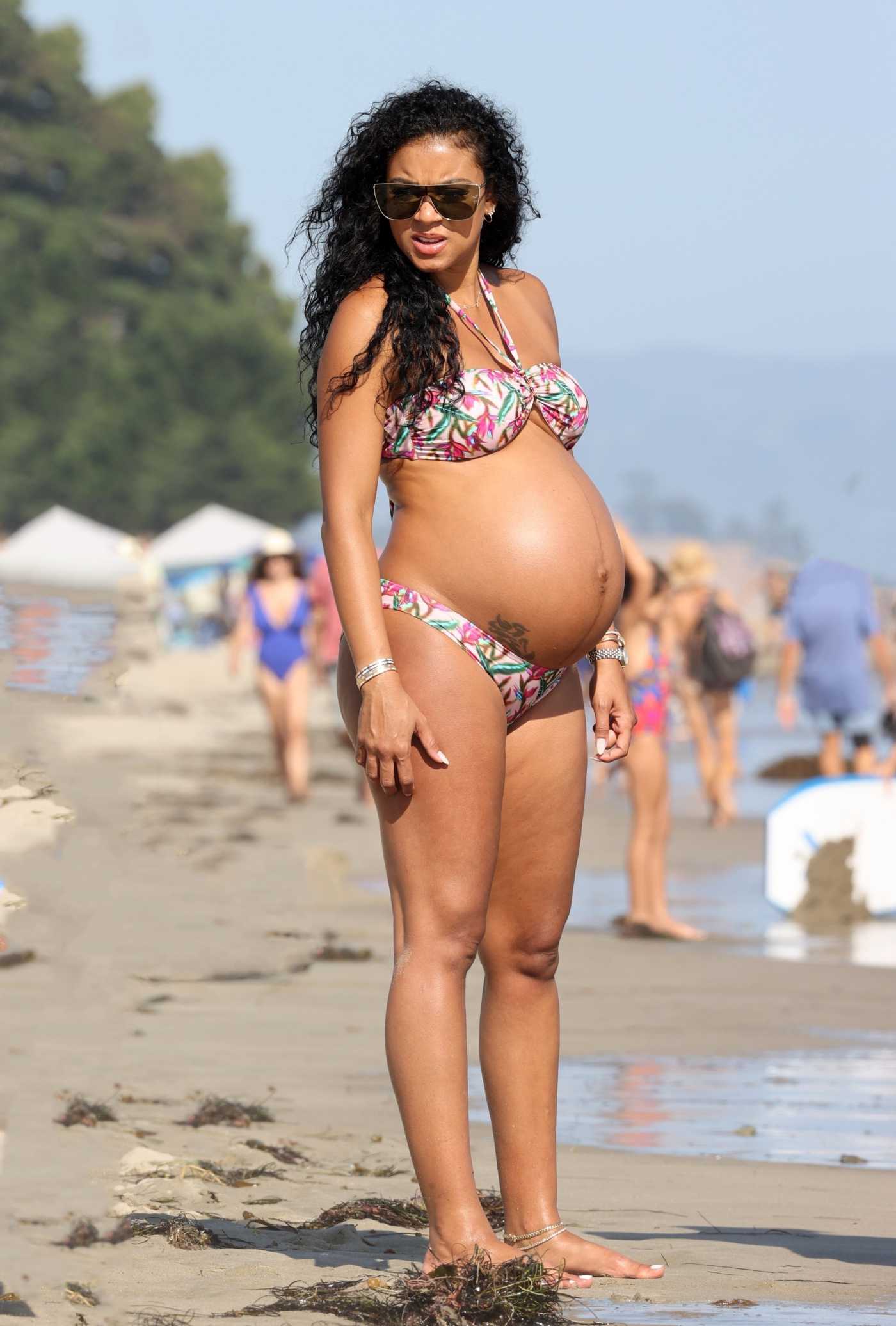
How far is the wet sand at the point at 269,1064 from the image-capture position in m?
3.45

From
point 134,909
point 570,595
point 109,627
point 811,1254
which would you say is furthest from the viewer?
point 134,909

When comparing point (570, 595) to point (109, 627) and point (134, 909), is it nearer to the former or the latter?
point (109, 627)

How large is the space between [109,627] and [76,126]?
83.1 metres

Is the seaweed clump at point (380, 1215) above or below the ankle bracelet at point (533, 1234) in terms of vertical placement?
below

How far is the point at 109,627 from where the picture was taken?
3.23m

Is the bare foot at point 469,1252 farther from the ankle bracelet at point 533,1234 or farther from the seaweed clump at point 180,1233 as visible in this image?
the seaweed clump at point 180,1233

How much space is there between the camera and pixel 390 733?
3.36 m

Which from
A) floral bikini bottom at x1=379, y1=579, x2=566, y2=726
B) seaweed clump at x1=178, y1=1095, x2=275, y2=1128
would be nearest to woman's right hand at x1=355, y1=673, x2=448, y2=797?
floral bikini bottom at x1=379, y1=579, x2=566, y2=726

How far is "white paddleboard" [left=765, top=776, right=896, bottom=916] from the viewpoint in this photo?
884cm

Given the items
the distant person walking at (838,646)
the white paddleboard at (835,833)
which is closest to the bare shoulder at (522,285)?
the white paddleboard at (835,833)

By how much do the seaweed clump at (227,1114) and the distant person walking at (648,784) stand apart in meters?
3.41

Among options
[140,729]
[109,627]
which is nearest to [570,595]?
[109,627]

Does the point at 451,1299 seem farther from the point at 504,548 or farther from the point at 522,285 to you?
the point at 522,285

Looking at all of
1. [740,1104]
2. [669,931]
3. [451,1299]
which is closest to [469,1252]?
[451,1299]
